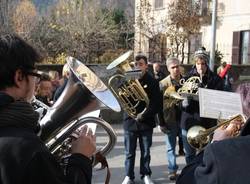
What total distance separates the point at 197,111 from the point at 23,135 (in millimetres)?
3603

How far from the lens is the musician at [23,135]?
1.70 metres

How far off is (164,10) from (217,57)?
17.6 ft

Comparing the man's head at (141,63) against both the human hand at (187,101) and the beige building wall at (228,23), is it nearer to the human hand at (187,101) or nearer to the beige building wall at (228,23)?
the human hand at (187,101)

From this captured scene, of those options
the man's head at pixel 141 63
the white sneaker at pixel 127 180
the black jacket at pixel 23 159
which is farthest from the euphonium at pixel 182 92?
the black jacket at pixel 23 159

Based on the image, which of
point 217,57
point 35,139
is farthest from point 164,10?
point 35,139

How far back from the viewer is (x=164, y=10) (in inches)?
922

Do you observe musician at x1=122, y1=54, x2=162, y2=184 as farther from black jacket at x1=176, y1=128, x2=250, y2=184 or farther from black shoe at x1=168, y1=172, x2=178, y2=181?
black jacket at x1=176, y1=128, x2=250, y2=184

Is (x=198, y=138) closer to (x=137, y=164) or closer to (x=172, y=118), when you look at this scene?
(x=172, y=118)

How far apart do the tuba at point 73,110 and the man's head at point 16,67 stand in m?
0.32

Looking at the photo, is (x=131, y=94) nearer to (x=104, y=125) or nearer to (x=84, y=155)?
(x=104, y=125)

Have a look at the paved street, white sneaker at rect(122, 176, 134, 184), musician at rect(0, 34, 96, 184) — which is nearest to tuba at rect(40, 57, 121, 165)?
musician at rect(0, 34, 96, 184)

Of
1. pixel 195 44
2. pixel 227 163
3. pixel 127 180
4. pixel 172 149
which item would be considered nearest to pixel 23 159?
pixel 227 163

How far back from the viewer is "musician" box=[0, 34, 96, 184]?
1.70m

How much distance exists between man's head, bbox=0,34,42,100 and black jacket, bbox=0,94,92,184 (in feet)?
0.29
